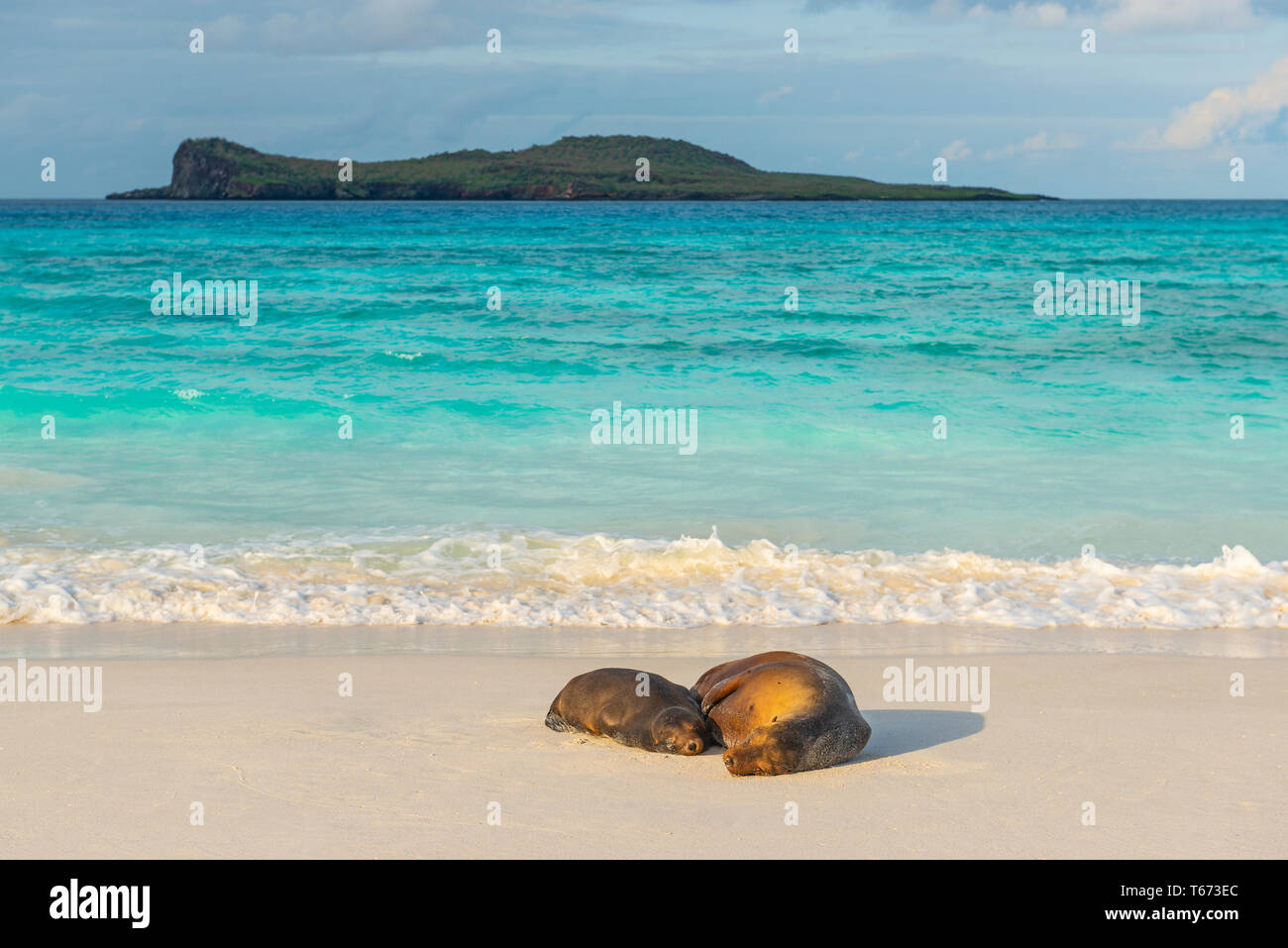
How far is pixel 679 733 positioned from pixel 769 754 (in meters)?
0.39

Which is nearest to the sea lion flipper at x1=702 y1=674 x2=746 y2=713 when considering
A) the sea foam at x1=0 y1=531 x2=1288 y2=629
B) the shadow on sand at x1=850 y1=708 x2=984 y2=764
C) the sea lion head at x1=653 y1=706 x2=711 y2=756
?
the sea lion head at x1=653 y1=706 x2=711 y2=756

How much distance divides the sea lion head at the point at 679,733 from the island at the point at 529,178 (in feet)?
366

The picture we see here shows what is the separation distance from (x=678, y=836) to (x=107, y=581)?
15.7ft

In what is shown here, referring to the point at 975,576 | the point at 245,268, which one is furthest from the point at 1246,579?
the point at 245,268

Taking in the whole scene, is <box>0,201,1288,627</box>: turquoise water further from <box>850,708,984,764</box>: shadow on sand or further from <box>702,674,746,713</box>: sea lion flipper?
<box>702,674,746,713</box>: sea lion flipper

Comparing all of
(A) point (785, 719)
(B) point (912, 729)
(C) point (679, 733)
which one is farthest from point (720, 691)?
(B) point (912, 729)

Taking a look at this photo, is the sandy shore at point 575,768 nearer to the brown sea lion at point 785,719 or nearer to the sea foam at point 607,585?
the brown sea lion at point 785,719

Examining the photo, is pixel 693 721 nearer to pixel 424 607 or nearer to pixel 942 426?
pixel 424 607

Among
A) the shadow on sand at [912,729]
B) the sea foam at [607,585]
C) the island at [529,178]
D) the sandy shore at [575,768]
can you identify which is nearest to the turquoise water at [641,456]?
the sea foam at [607,585]

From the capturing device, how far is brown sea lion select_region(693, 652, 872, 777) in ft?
13.6

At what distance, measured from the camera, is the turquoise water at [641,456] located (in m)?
7.07

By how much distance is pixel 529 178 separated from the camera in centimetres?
12281

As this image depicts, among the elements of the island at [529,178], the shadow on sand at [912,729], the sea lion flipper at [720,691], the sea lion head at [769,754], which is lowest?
the shadow on sand at [912,729]

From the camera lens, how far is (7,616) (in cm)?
Answer: 650
